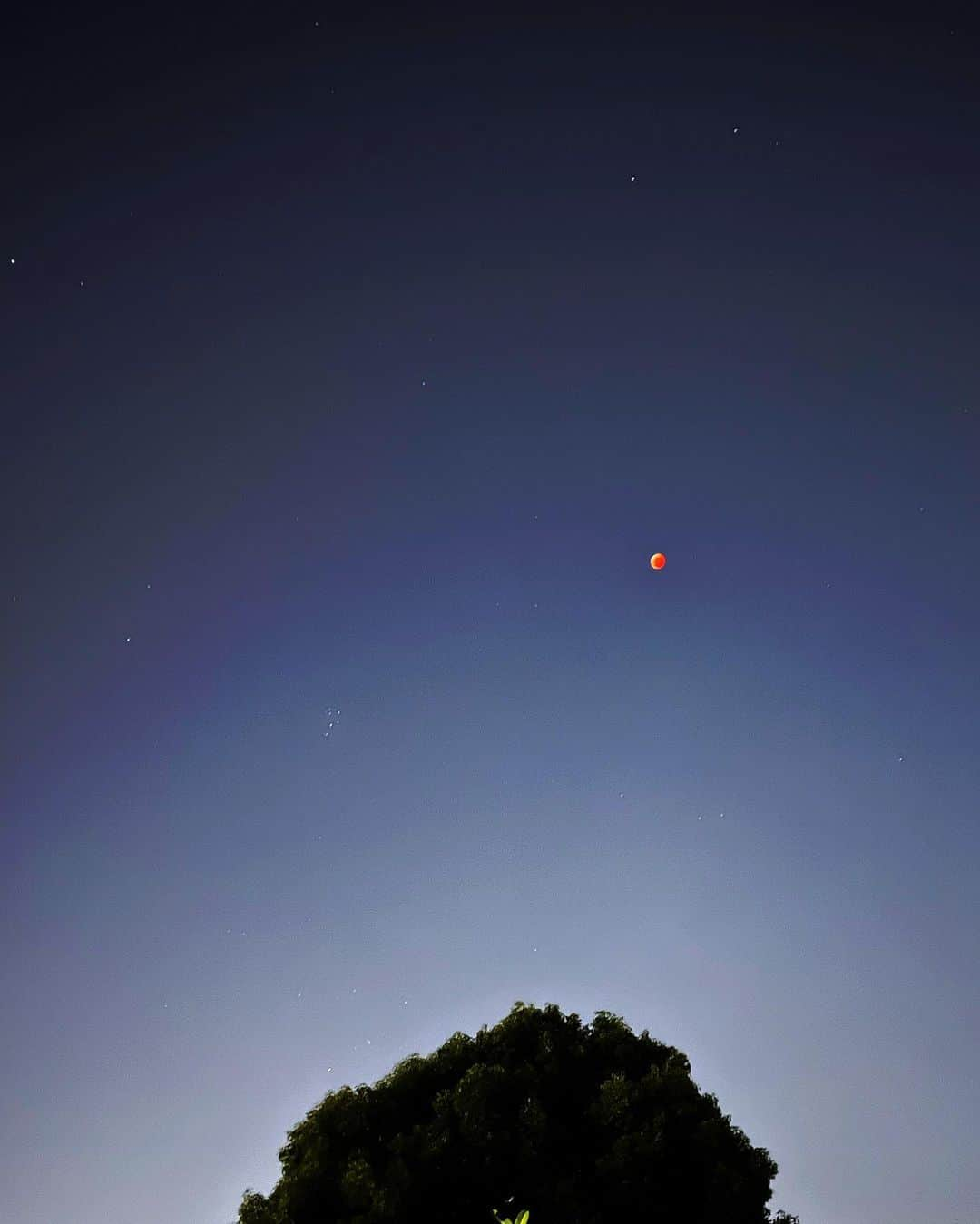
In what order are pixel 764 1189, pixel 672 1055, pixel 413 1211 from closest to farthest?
1. pixel 413 1211
2. pixel 764 1189
3. pixel 672 1055

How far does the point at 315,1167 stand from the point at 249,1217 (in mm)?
1640

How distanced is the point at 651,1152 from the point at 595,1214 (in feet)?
4.74

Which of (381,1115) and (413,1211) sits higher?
(381,1115)

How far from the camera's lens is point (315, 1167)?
17.0 meters

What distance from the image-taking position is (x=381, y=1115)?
17812mm

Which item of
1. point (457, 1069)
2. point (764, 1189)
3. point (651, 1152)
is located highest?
point (457, 1069)

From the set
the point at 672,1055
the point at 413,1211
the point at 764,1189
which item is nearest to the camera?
the point at 413,1211

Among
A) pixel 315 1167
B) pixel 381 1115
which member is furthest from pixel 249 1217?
pixel 381 1115

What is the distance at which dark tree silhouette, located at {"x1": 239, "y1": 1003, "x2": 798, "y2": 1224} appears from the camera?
16.7 m

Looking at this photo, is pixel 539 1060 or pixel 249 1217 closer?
pixel 249 1217

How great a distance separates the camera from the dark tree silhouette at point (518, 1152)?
16719mm

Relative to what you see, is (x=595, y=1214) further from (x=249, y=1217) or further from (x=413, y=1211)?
(x=249, y=1217)

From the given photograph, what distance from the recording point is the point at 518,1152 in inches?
668

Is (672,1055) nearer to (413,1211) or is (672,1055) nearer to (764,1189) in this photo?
(764,1189)
